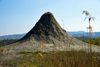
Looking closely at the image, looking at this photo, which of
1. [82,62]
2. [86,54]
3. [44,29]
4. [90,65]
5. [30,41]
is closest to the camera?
[90,65]

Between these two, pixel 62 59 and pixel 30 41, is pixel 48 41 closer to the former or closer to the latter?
pixel 30 41

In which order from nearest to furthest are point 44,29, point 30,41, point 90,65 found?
point 90,65 → point 30,41 → point 44,29

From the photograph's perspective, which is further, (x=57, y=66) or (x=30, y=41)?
(x=30, y=41)

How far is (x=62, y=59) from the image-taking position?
250 inches

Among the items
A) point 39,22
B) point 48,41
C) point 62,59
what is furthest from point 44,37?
point 62,59

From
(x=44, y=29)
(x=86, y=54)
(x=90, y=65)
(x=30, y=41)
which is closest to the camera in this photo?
(x=90, y=65)

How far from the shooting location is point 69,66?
18.6ft

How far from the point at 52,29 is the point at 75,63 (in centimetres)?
1636

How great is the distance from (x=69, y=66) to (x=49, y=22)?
55.4 feet

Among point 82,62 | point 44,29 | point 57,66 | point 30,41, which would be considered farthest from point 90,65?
point 44,29

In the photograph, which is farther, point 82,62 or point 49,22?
point 49,22

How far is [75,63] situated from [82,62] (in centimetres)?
15

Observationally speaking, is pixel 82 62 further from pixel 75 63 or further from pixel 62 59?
pixel 62 59

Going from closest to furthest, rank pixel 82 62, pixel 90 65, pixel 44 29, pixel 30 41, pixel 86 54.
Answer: pixel 90 65, pixel 82 62, pixel 86 54, pixel 30 41, pixel 44 29
